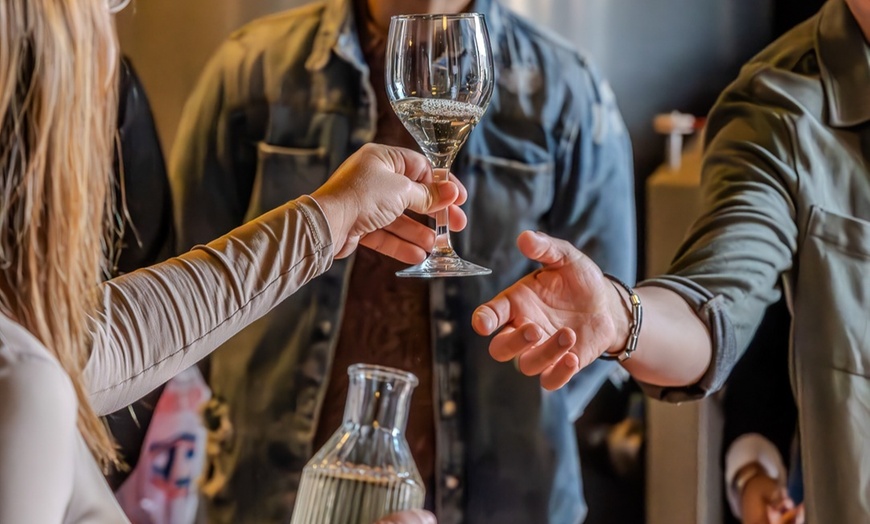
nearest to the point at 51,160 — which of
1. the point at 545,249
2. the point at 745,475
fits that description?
the point at 545,249

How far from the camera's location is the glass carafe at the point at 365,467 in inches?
51.6

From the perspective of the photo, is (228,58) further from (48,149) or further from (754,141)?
(48,149)

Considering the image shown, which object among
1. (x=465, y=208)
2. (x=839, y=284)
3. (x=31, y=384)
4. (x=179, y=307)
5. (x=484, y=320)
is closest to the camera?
(x=31, y=384)

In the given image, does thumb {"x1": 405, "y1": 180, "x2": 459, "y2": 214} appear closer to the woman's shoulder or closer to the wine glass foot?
the wine glass foot

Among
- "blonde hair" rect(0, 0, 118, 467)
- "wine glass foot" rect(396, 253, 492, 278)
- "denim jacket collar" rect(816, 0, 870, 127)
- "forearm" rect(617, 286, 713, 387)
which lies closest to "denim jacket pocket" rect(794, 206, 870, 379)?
"denim jacket collar" rect(816, 0, 870, 127)

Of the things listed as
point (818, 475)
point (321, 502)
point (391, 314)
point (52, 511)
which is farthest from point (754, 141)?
point (52, 511)

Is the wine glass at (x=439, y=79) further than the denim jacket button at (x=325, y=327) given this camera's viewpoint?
No

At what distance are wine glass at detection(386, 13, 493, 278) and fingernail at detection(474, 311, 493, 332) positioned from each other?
0.05 m

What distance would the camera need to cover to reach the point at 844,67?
1.64 meters

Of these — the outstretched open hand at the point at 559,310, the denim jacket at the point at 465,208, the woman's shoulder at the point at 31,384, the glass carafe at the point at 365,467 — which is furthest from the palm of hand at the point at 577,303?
the woman's shoulder at the point at 31,384

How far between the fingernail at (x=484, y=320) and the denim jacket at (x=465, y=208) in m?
0.54

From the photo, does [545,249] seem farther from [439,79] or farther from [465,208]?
[465,208]

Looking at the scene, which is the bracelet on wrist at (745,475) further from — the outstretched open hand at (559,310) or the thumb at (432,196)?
the thumb at (432,196)

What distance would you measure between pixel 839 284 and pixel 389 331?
717mm
